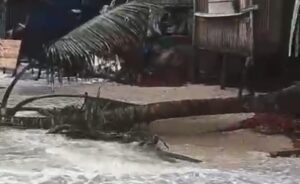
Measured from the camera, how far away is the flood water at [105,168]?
6035 millimetres

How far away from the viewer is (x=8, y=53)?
47.5ft

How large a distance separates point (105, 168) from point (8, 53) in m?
8.58

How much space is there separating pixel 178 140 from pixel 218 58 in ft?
19.0

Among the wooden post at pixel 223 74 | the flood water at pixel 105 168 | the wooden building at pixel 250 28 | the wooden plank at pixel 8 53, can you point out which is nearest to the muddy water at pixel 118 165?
the flood water at pixel 105 168

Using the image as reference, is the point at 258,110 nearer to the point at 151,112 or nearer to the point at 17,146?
the point at 151,112

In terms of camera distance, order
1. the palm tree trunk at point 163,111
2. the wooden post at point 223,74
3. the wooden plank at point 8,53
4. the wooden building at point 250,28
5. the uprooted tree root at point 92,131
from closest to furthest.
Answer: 1. the uprooted tree root at point 92,131
2. the palm tree trunk at point 163,111
3. the wooden building at point 250,28
4. the wooden post at point 223,74
5. the wooden plank at point 8,53

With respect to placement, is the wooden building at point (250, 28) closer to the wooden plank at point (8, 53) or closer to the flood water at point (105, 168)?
the flood water at point (105, 168)

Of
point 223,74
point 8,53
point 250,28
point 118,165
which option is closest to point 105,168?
point 118,165

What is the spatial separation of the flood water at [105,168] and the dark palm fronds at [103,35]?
102 cm

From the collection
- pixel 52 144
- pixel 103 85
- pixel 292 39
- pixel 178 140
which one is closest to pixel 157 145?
pixel 178 140

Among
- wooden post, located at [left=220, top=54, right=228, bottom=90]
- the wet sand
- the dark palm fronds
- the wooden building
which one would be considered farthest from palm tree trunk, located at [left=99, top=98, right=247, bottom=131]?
wooden post, located at [left=220, top=54, right=228, bottom=90]

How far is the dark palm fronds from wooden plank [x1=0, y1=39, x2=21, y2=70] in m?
6.45

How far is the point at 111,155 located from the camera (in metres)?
6.95

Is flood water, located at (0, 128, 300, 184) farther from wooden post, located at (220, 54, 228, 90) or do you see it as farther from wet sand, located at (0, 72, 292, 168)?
wooden post, located at (220, 54, 228, 90)
